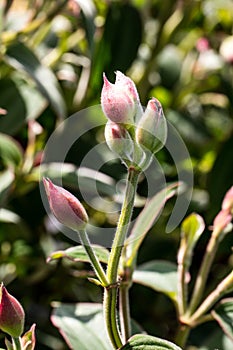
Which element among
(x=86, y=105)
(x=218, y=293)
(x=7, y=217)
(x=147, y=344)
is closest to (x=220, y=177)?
(x=86, y=105)

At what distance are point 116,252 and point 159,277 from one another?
22cm

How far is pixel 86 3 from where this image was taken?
861mm

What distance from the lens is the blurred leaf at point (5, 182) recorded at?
0.73 meters

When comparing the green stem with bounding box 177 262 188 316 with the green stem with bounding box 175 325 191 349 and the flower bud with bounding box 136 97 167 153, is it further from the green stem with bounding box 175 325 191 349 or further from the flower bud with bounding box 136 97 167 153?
the flower bud with bounding box 136 97 167 153

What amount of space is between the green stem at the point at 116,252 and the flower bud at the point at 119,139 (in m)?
0.01

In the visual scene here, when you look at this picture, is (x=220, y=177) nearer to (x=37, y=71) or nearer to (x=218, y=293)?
(x=37, y=71)

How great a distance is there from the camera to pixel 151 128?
42cm

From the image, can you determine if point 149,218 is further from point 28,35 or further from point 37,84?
point 28,35

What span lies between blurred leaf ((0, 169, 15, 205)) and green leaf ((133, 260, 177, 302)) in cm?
15

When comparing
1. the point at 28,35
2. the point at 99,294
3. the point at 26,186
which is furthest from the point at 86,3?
the point at 99,294

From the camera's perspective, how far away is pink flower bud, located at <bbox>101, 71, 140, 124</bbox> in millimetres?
428

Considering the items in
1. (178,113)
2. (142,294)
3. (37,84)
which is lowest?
(142,294)

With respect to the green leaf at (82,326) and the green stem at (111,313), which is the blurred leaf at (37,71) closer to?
the green leaf at (82,326)

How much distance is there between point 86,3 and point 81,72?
17 cm
